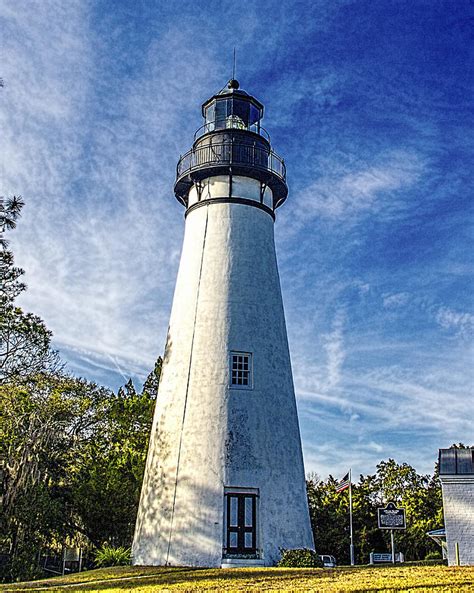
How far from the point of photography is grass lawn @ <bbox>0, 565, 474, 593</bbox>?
30.2 ft

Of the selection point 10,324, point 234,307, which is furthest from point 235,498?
point 10,324

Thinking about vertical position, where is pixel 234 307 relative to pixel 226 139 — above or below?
below

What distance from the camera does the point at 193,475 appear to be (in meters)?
16.5

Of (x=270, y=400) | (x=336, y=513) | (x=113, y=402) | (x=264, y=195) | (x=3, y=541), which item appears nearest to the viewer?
(x=270, y=400)

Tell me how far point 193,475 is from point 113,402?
8576 mm

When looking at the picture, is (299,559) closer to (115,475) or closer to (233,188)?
(115,475)

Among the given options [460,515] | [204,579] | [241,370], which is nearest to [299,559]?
[204,579]

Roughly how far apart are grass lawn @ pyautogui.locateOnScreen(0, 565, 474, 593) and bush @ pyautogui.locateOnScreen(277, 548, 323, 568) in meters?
1.98

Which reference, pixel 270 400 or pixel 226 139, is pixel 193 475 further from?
pixel 226 139

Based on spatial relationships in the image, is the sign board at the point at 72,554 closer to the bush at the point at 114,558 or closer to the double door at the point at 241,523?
the bush at the point at 114,558

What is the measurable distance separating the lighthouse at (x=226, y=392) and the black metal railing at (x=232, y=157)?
0.05m

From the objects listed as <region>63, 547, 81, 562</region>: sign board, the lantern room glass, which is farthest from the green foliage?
the lantern room glass

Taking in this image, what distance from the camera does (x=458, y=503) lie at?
15.6m

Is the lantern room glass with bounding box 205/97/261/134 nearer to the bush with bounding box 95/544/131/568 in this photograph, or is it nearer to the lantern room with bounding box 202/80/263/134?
the lantern room with bounding box 202/80/263/134
